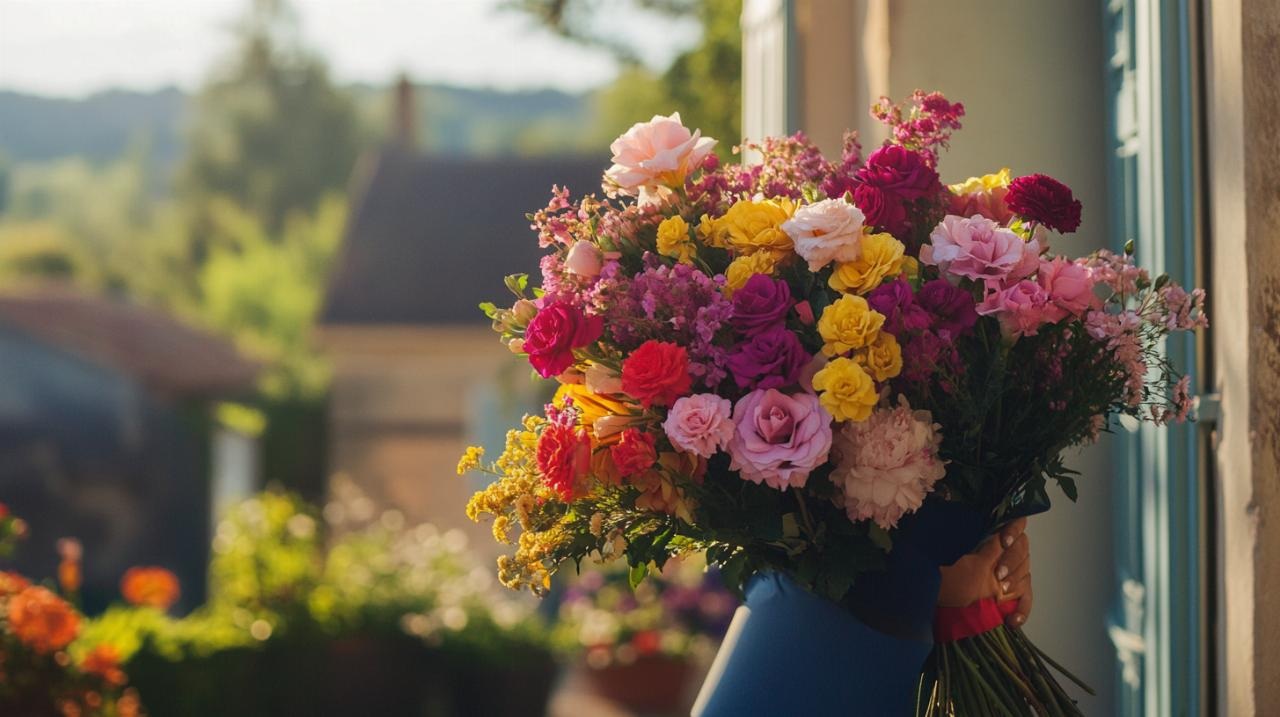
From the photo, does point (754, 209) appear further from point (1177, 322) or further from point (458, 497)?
point (458, 497)

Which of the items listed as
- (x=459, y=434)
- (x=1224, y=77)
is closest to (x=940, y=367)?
(x=1224, y=77)

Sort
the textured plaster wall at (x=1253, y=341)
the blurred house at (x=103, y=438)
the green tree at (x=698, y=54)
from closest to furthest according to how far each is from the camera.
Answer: the textured plaster wall at (x=1253, y=341)
the green tree at (x=698, y=54)
the blurred house at (x=103, y=438)

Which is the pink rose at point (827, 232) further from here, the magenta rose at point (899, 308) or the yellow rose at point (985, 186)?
the yellow rose at point (985, 186)

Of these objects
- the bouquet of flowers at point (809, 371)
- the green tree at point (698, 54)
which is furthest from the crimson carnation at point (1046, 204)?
the green tree at point (698, 54)

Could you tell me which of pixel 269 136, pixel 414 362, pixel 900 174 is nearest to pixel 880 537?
pixel 900 174

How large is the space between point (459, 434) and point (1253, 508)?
1179cm

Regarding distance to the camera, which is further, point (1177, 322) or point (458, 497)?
point (458, 497)

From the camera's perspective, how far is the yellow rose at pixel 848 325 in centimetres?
165

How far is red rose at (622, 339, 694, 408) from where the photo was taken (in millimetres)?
1663

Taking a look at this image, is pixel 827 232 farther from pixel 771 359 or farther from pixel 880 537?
pixel 880 537

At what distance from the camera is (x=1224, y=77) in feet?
6.82

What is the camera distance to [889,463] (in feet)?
5.37

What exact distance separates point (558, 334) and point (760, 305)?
254 mm

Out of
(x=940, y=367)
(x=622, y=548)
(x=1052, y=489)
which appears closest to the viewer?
(x=940, y=367)
